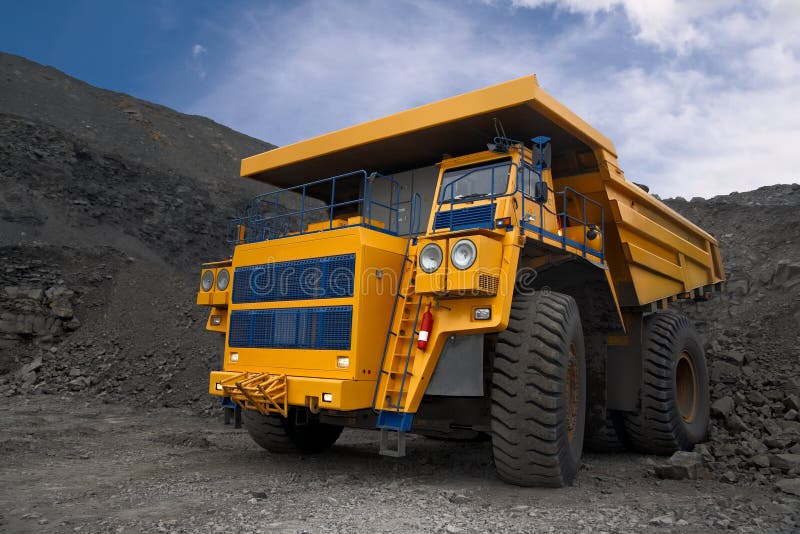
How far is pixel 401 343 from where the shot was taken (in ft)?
18.6

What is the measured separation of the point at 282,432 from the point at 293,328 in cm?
148

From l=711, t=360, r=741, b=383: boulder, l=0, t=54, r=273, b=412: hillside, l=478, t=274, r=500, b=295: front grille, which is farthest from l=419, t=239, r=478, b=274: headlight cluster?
l=0, t=54, r=273, b=412: hillside

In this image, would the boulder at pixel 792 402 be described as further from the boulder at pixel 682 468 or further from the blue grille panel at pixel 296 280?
the blue grille panel at pixel 296 280

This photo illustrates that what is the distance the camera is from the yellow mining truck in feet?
17.3

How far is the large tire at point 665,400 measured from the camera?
Result: 25.9 ft

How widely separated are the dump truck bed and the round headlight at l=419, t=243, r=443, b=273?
58.7 inches

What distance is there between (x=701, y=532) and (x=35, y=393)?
513 inches

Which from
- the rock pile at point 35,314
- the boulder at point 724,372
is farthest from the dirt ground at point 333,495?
the rock pile at point 35,314

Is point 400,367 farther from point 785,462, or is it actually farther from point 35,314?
point 35,314

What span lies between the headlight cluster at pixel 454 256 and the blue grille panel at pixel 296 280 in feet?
2.37

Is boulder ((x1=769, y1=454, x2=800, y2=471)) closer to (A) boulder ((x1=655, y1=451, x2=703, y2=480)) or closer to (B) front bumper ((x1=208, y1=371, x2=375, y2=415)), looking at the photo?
(A) boulder ((x1=655, y1=451, x2=703, y2=480))

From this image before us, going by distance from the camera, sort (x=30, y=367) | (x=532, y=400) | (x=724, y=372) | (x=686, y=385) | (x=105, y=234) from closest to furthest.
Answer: (x=532, y=400) → (x=686, y=385) → (x=724, y=372) → (x=30, y=367) → (x=105, y=234)

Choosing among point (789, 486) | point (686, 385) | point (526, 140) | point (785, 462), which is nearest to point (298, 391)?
point (526, 140)

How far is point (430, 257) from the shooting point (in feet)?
17.6
